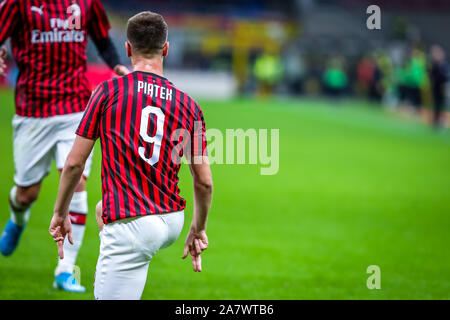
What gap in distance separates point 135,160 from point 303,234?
15.4ft

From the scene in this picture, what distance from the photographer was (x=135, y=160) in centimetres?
343

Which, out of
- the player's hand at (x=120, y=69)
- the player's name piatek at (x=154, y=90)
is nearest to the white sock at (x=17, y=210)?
the player's hand at (x=120, y=69)

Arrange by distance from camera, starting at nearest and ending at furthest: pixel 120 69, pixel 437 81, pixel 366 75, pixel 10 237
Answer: pixel 120 69
pixel 10 237
pixel 437 81
pixel 366 75

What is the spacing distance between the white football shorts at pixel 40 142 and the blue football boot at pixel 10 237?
1.78ft

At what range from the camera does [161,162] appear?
3.50 meters

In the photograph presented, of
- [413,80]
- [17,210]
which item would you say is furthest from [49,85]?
[413,80]

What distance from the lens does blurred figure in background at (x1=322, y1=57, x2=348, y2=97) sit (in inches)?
1316

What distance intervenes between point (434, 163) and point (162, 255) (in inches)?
359

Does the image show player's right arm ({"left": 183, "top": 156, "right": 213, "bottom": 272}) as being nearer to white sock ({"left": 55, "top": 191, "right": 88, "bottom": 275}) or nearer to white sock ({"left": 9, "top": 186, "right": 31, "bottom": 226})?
white sock ({"left": 55, "top": 191, "right": 88, "bottom": 275})

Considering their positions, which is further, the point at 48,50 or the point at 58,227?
the point at 48,50

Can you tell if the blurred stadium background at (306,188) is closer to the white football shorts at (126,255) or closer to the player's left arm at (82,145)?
the white football shorts at (126,255)

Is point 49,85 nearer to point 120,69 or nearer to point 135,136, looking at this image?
point 120,69

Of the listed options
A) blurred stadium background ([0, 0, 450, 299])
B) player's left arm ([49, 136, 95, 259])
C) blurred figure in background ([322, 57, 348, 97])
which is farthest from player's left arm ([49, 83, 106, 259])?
blurred figure in background ([322, 57, 348, 97])

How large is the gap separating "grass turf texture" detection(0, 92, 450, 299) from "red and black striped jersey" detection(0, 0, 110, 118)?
158 cm
